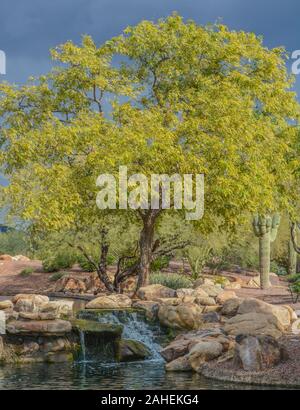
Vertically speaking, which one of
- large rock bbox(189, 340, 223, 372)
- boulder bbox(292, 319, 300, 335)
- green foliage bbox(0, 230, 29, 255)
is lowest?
large rock bbox(189, 340, 223, 372)

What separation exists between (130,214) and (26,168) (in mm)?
4551

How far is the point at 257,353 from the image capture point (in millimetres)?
14680

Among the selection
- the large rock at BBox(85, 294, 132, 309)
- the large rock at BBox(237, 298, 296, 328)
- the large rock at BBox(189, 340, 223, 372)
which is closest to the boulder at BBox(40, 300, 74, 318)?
the large rock at BBox(85, 294, 132, 309)

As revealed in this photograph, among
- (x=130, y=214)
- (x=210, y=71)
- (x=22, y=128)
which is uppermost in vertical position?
(x=210, y=71)

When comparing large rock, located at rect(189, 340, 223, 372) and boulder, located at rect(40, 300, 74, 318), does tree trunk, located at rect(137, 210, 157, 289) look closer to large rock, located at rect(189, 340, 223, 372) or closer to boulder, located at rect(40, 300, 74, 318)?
boulder, located at rect(40, 300, 74, 318)

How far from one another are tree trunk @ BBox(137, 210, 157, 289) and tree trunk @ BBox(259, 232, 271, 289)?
10.8 meters

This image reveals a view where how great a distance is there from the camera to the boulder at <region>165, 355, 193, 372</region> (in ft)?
51.8

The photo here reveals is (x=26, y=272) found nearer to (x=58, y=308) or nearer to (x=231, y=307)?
(x=58, y=308)

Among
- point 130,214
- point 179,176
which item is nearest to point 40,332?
point 179,176

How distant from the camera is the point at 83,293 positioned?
3306 cm

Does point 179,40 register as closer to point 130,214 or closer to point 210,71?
point 210,71

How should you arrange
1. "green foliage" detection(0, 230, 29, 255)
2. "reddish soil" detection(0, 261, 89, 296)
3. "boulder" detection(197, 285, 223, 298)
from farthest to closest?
"green foliage" detection(0, 230, 29, 255) < "reddish soil" detection(0, 261, 89, 296) < "boulder" detection(197, 285, 223, 298)

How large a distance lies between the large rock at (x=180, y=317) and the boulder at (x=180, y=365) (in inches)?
186

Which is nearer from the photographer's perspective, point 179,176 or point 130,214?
point 179,176
